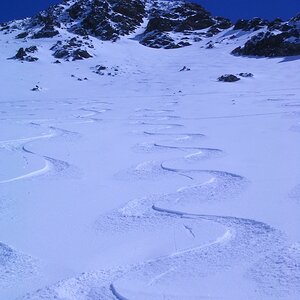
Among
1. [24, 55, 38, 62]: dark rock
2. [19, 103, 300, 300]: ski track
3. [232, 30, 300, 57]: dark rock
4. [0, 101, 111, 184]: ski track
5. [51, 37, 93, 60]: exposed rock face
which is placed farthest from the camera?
[51, 37, 93, 60]: exposed rock face

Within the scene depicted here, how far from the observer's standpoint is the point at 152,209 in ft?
9.18

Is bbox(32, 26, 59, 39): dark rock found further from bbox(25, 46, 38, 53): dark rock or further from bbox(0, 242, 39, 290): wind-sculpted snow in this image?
bbox(0, 242, 39, 290): wind-sculpted snow

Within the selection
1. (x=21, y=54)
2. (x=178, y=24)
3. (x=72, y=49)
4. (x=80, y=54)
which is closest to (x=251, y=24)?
(x=178, y=24)

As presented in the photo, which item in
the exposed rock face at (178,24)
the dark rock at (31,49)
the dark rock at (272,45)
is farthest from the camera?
the exposed rock face at (178,24)

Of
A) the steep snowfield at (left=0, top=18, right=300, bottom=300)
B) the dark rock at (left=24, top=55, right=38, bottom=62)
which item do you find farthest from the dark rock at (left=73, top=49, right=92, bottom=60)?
the steep snowfield at (left=0, top=18, right=300, bottom=300)

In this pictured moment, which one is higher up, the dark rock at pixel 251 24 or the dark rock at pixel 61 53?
the dark rock at pixel 251 24

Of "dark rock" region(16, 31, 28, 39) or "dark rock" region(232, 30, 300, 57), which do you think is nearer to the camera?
"dark rock" region(232, 30, 300, 57)

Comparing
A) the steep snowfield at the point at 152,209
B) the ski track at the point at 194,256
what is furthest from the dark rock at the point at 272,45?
the ski track at the point at 194,256

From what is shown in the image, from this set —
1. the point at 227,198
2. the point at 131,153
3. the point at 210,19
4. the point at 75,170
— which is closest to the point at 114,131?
the point at 131,153

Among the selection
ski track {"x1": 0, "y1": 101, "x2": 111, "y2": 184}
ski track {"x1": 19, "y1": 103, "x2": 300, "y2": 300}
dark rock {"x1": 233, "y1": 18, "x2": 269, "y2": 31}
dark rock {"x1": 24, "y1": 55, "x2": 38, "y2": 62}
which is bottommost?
ski track {"x1": 19, "y1": 103, "x2": 300, "y2": 300}

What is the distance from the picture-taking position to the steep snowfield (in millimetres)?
1912

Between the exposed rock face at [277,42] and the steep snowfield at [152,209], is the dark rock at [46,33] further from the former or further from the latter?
the steep snowfield at [152,209]

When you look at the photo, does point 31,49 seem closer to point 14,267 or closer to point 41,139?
point 41,139

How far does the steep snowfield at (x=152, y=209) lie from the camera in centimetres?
191
